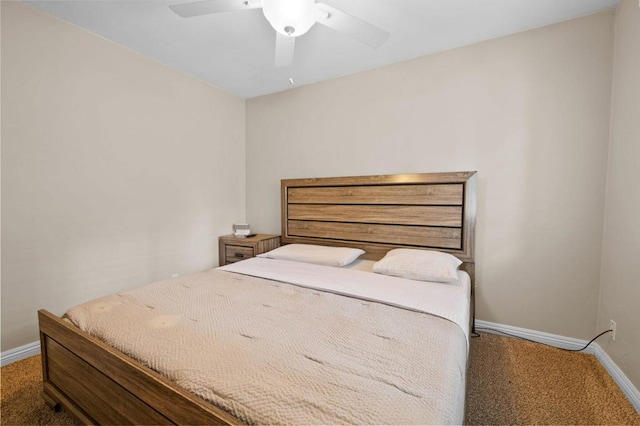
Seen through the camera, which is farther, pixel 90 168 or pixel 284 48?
pixel 90 168

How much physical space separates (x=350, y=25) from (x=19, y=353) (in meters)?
3.11

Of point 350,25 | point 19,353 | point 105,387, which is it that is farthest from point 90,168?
point 350,25

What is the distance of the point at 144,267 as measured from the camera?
257 centimetres

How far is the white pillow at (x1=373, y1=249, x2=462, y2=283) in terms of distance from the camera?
184 centimetres

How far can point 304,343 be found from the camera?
1.09 meters

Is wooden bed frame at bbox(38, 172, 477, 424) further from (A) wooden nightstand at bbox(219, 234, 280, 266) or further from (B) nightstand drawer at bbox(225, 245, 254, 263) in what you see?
(B) nightstand drawer at bbox(225, 245, 254, 263)

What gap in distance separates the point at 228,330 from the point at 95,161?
200cm

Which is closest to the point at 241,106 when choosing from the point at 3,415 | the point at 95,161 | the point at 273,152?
the point at 273,152

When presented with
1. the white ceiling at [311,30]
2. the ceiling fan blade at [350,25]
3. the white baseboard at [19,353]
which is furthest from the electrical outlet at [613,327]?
the white baseboard at [19,353]

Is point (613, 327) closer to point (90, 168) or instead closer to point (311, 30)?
point (311, 30)

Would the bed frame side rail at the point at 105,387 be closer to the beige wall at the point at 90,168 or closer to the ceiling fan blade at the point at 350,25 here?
the beige wall at the point at 90,168

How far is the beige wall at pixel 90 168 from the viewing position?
1832 mm

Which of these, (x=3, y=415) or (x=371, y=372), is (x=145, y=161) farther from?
(x=371, y=372)

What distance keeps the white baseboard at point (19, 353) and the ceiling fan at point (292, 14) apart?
2.49 metres
